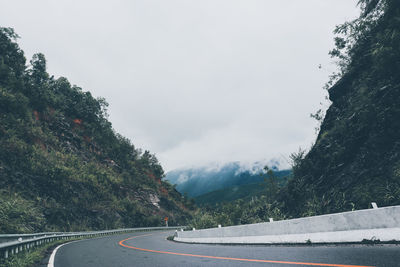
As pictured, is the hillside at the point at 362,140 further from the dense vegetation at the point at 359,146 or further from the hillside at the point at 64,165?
the hillside at the point at 64,165

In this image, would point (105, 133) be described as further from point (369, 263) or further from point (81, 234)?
point (369, 263)

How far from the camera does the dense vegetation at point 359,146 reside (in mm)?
15203

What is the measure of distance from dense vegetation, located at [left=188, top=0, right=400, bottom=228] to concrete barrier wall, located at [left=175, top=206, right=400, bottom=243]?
5316 mm

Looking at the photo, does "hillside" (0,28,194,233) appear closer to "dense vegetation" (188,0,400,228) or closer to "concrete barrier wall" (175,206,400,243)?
"concrete barrier wall" (175,206,400,243)

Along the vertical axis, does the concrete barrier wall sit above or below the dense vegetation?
below

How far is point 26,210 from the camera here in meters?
26.0

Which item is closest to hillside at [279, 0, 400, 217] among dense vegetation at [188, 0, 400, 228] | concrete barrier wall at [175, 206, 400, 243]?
dense vegetation at [188, 0, 400, 228]

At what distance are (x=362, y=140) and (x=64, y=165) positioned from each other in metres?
39.1

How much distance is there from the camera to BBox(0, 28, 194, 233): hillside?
31469 mm

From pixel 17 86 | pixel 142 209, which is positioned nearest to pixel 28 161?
pixel 17 86

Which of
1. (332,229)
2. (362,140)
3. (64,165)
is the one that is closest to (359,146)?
(362,140)

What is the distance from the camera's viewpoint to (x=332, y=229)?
747 centimetres

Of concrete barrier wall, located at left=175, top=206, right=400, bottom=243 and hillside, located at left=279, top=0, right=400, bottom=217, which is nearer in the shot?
concrete barrier wall, located at left=175, top=206, right=400, bottom=243

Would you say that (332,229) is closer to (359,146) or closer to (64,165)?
(359,146)
